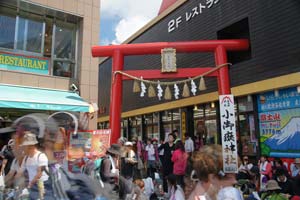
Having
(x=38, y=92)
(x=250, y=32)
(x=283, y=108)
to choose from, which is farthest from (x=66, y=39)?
(x=283, y=108)

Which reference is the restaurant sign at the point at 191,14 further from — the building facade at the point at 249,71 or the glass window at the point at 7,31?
the glass window at the point at 7,31

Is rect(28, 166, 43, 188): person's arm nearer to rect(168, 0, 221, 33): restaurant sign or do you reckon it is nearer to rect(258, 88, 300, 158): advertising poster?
rect(258, 88, 300, 158): advertising poster

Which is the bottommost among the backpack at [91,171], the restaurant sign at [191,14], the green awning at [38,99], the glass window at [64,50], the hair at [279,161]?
the hair at [279,161]

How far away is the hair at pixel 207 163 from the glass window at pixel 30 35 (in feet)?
26.7

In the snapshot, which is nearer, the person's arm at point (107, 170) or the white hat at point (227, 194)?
the white hat at point (227, 194)

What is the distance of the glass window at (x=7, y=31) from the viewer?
→ 8.47 metres

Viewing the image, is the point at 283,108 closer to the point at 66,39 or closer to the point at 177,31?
the point at 177,31

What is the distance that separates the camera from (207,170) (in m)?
2.25

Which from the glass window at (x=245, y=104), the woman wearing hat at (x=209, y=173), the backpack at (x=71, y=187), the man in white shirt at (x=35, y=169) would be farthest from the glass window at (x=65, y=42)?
the woman wearing hat at (x=209, y=173)

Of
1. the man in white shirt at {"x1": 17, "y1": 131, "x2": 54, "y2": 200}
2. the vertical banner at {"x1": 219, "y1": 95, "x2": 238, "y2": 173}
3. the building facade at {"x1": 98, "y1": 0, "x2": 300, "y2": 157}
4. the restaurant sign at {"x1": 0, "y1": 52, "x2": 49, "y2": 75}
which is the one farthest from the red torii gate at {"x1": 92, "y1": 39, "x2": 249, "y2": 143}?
the man in white shirt at {"x1": 17, "y1": 131, "x2": 54, "y2": 200}

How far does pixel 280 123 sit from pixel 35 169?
24.1ft

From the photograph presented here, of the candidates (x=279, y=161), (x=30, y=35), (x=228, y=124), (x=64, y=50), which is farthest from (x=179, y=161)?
(x=30, y=35)

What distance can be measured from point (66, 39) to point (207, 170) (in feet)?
29.2

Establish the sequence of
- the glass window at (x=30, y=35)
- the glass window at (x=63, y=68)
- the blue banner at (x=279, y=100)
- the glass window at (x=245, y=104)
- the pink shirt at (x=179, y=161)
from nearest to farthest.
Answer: the pink shirt at (x=179, y=161), the blue banner at (x=279, y=100), the glass window at (x=30, y=35), the glass window at (x=245, y=104), the glass window at (x=63, y=68)
